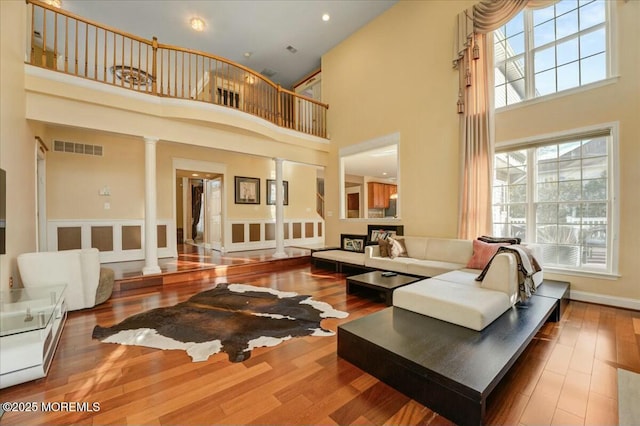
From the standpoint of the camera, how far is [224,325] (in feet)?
9.16

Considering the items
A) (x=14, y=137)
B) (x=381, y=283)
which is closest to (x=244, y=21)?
(x=14, y=137)

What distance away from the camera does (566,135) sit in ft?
11.5

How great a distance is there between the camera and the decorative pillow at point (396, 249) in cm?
464

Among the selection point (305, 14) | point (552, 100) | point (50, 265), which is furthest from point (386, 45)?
point (50, 265)

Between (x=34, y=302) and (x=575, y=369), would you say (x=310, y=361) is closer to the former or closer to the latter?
(x=575, y=369)

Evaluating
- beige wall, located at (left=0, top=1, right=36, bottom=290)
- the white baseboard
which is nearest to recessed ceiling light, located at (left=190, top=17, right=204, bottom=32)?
beige wall, located at (left=0, top=1, right=36, bottom=290)

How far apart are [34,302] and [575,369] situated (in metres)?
4.35

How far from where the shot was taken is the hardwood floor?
1520mm

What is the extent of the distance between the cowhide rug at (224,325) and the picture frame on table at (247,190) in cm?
402

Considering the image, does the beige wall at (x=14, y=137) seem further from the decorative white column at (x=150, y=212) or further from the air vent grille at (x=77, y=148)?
the air vent grille at (x=77, y=148)

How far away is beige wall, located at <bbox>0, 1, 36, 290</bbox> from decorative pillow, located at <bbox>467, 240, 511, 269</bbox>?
211 inches

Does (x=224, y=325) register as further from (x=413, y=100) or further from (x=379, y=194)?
(x=379, y=194)

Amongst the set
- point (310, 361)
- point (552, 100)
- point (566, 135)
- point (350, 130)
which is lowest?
point (310, 361)

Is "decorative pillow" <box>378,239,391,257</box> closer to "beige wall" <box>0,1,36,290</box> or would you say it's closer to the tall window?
the tall window
